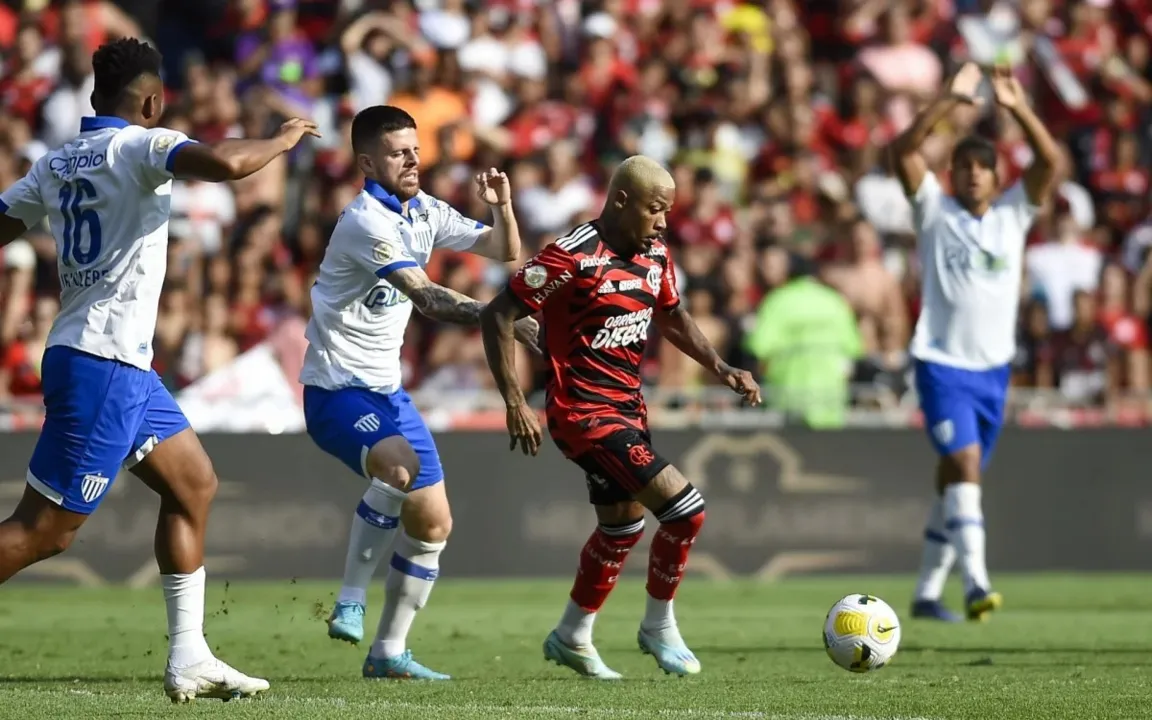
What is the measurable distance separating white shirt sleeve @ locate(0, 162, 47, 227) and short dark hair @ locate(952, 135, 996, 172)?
6.70 meters

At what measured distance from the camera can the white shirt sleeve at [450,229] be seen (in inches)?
389

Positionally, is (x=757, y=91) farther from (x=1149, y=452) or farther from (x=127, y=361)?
(x=127, y=361)

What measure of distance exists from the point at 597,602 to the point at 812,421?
8.00 meters

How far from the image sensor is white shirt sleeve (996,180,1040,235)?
1296 cm

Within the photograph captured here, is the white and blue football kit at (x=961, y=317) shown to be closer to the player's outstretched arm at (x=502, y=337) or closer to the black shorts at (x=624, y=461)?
the black shorts at (x=624, y=461)

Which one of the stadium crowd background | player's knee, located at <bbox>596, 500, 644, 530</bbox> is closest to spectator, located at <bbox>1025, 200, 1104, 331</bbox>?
the stadium crowd background

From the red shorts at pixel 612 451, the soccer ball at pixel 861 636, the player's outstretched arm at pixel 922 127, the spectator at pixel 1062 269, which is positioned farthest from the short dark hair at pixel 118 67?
the spectator at pixel 1062 269

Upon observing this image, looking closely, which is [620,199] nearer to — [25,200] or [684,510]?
[684,510]

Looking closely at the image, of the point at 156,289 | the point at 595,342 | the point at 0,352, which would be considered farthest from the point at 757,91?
the point at 156,289

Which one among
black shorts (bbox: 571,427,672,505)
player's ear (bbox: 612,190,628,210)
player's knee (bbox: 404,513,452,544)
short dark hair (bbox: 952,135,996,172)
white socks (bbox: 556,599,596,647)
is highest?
short dark hair (bbox: 952,135,996,172)

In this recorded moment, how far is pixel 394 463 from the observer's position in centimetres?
930

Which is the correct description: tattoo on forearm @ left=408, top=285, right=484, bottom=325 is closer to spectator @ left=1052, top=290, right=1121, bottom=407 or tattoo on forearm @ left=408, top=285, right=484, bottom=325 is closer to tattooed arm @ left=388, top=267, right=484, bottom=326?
tattooed arm @ left=388, top=267, right=484, bottom=326

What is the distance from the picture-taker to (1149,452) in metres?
17.2

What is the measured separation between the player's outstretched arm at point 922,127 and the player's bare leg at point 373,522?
457cm
